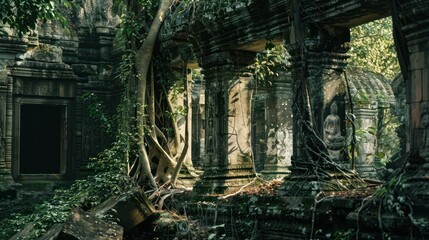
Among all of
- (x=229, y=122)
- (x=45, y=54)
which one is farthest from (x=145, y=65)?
(x=45, y=54)

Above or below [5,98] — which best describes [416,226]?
below

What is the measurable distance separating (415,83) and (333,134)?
158 centimetres

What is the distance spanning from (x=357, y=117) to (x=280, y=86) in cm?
173

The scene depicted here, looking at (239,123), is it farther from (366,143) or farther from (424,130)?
(424,130)

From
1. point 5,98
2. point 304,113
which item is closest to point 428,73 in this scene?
point 304,113

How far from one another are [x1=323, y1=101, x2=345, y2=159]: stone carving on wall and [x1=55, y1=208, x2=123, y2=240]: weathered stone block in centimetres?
276

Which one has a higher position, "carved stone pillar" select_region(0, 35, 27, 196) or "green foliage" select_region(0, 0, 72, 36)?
"green foliage" select_region(0, 0, 72, 36)

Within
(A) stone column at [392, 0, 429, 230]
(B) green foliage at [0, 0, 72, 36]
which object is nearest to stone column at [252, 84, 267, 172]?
(B) green foliage at [0, 0, 72, 36]

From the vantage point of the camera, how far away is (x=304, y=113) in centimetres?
734

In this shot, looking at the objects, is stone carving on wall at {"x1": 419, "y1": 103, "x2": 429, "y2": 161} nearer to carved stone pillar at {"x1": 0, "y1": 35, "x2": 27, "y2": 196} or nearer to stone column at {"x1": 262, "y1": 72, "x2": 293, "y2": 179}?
stone column at {"x1": 262, "y1": 72, "x2": 293, "y2": 179}

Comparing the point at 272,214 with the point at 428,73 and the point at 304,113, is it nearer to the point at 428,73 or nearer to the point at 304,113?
the point at 304,113

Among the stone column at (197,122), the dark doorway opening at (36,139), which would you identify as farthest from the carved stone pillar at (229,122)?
the dark doorway opening at (36,139)

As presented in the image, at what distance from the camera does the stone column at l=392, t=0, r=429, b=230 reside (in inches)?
221

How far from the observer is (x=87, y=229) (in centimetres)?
799
